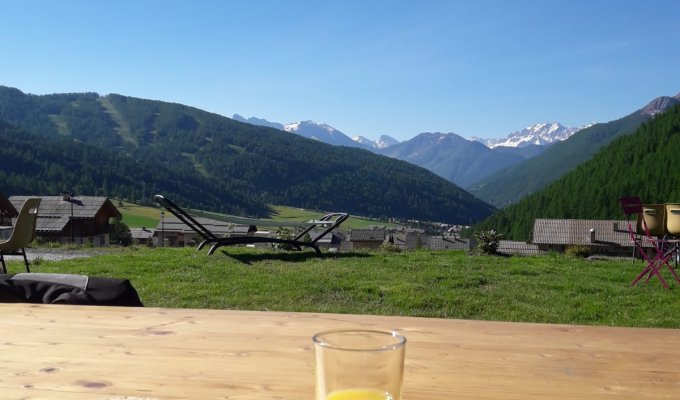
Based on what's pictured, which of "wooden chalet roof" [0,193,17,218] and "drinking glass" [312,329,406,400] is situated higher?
"wooden chalet roof" [0,193,17,218]

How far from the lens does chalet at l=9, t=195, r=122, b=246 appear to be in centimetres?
2667

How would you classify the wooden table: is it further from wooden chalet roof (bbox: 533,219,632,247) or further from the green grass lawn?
wooden chalet roof (bbox: 533,219,632,247)

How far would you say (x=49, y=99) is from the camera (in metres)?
184

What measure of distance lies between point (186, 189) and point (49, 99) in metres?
96.7

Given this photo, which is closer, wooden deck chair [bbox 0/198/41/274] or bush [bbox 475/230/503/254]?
wooden deck chair [bbox 0/198/41/274]

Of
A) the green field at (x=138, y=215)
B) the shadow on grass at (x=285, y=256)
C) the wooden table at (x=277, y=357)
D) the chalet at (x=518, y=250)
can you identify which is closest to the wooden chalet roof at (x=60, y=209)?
the chalet at (x=518, y=250)

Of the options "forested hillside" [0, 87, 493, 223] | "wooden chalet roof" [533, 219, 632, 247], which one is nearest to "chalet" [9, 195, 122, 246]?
"wooden chalet roof" [533, 219, 632, 247]

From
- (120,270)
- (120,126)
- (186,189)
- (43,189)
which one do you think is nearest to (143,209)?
(43,189)

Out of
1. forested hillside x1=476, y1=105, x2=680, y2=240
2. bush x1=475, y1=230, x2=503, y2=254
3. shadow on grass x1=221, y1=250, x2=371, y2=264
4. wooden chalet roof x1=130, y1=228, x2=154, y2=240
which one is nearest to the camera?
shadow on grass x1=221, y1=250, x2=371, y2=264

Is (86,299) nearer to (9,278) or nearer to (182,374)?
(9,278)

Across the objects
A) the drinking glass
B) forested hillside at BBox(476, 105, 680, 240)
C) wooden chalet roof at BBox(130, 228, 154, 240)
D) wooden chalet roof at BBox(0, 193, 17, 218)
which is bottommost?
wooden chalet roof at BBox(130, 228, 154, 240)

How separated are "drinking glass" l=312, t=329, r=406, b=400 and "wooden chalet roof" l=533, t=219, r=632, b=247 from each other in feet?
140

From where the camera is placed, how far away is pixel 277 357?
111cm

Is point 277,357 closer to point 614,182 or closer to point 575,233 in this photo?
point 575,233
